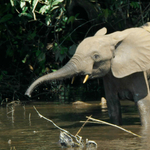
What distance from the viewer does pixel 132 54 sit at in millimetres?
6152

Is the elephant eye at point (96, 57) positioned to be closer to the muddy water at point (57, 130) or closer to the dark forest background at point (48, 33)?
the muddy water at point (57, 130)

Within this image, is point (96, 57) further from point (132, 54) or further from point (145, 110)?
point (145, 110)

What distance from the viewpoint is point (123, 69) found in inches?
238

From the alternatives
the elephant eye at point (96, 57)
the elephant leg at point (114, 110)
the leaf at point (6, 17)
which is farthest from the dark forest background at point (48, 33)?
the elephant eye at point (96, 57)

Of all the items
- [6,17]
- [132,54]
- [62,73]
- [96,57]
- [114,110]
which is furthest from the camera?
[6,17]

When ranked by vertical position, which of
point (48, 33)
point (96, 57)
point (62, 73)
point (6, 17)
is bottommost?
point (62, 73)

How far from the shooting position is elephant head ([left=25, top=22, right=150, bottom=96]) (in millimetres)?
5906

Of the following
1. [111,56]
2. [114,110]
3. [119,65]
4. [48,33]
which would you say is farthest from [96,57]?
[48,33]

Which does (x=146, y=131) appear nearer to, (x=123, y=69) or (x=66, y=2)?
(x=123, y=69)

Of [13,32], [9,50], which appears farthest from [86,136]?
[13,32]

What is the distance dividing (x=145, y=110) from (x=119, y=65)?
2.40 feet

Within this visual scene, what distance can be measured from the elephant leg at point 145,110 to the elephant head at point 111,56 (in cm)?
Answer: 44

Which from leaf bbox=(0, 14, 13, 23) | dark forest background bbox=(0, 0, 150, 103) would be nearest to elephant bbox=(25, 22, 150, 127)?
dark forest background bbox=(0, 0, 150, 103)

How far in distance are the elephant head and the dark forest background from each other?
2652mm
